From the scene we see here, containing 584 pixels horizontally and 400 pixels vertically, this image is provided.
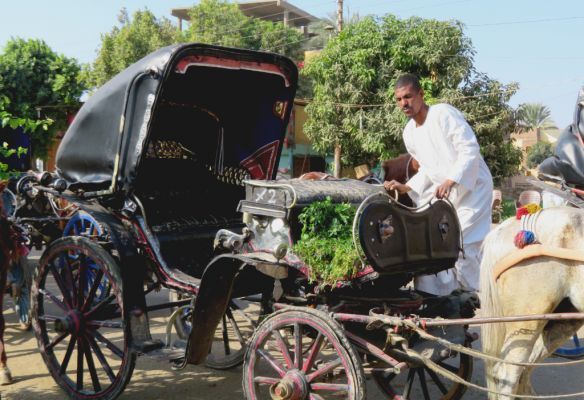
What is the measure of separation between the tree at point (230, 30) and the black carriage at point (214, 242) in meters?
26.3

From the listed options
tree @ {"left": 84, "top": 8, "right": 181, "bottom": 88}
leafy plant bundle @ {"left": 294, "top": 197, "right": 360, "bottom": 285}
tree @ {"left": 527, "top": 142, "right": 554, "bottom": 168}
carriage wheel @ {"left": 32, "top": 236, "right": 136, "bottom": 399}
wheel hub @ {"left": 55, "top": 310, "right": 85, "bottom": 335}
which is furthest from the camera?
tree @ {"left": 527, "top": 142, "right": 554, "bottom": 168}

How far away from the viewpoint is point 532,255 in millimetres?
3217

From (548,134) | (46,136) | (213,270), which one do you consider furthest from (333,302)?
(548,134)

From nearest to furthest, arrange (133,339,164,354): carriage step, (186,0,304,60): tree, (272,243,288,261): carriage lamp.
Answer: (272,243,288,261): carriage lamp → (133,339,164,354): carriage step → (186,0,304,60): tree

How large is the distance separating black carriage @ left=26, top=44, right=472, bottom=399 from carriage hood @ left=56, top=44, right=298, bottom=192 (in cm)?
1

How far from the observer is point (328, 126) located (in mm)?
18188

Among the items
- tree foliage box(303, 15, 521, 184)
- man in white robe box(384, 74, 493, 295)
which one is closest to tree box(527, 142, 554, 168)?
tree foliage box(303, 15, 521, 184)

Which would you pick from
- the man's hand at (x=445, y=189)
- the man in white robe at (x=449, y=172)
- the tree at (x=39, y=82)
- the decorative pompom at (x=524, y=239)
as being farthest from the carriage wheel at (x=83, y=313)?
the tree at (x=39, y=82)

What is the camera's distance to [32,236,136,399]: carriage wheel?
3.96 meters

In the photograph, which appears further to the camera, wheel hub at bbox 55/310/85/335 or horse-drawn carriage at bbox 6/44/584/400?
wheel hub at bbox 55/310/85/335

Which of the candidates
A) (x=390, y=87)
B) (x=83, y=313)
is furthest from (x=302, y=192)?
(x=390, y=87)

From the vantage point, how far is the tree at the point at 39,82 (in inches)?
634

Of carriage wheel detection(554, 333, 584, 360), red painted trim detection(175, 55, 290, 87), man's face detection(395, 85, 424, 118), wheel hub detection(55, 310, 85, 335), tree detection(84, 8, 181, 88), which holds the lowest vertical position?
carriage wheel detection(554, 333, 584, 360)

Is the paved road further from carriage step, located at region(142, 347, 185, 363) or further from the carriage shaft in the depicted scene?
the carriage shaft
